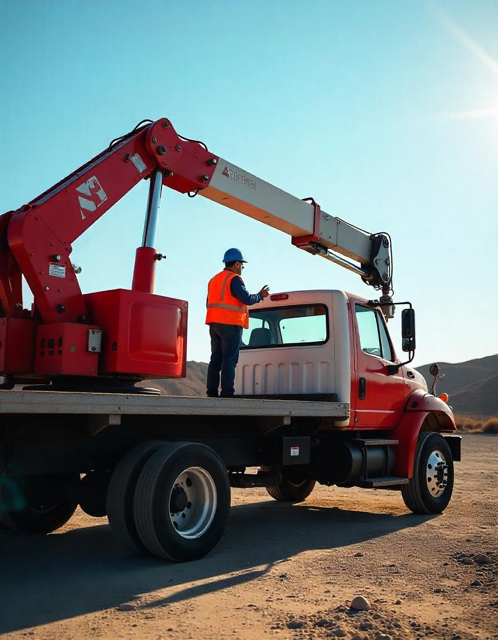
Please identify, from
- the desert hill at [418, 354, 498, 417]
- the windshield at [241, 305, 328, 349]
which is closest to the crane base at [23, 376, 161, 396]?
the windshield at [241, 305, 328, 349]

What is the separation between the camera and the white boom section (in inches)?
330

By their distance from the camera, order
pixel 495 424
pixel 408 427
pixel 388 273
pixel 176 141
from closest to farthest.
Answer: pixel 176 141
pixel 408 427
pixel 388 273
pixel 495 424

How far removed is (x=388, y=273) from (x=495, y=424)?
26.5 meters

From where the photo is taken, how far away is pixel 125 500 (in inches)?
230

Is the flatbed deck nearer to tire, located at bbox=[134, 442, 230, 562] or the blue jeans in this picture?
tire, located at bbox=[134, 442, 230, 562]

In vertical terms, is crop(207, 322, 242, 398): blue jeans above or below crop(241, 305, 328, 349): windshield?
below

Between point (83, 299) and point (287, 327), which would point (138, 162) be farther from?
point (287, 327)

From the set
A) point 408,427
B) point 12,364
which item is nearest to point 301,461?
point 408,427

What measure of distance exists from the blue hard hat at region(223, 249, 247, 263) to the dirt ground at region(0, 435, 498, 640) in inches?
117

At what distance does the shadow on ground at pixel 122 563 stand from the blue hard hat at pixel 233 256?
117 inches

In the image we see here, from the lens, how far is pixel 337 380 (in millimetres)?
8367

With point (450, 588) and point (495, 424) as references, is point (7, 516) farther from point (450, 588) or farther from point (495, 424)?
point (495, 424)

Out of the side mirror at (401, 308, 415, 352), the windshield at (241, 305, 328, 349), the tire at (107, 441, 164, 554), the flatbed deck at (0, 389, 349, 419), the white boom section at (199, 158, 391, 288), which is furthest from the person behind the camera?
the side mirror at (401, 308, 415, 352)

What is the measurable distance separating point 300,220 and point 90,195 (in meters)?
3.39
